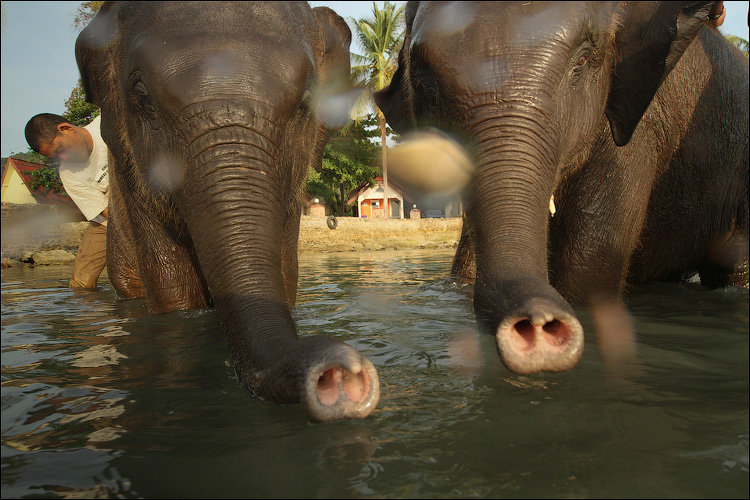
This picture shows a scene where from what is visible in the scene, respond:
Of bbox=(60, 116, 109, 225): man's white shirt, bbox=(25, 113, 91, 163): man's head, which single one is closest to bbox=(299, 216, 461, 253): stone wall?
bbox=(60, 116, 109, 225): man's white shirt

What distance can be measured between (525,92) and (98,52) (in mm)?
3153

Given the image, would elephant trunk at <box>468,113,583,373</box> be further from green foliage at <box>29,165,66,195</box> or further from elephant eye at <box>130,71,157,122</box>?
green foliage at <box>29,165,66,195</box>

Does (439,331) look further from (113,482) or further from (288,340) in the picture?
(113,482)

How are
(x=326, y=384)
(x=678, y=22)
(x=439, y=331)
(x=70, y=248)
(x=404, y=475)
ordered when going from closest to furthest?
(x=404, y=475) → (x=326, y=384) → (x=678, y=22) → (x=439, y=331) → (x=70, y=248)

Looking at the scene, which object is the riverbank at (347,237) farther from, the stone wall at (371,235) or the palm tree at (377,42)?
the palm tree at (377,42)

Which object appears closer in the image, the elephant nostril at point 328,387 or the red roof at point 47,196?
the elephant nostril at point 328,387

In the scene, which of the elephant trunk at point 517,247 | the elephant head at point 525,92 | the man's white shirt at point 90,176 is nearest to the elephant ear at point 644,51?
the elephant head at point 525,92

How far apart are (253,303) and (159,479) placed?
4.02 feet

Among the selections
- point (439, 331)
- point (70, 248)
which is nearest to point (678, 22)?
point (439, 331)

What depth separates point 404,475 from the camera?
6.76 ft

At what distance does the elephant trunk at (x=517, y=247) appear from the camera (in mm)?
2576

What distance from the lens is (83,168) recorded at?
786cm

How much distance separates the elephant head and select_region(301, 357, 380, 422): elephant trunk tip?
0.69 metres

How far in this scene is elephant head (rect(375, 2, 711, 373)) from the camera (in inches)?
135
